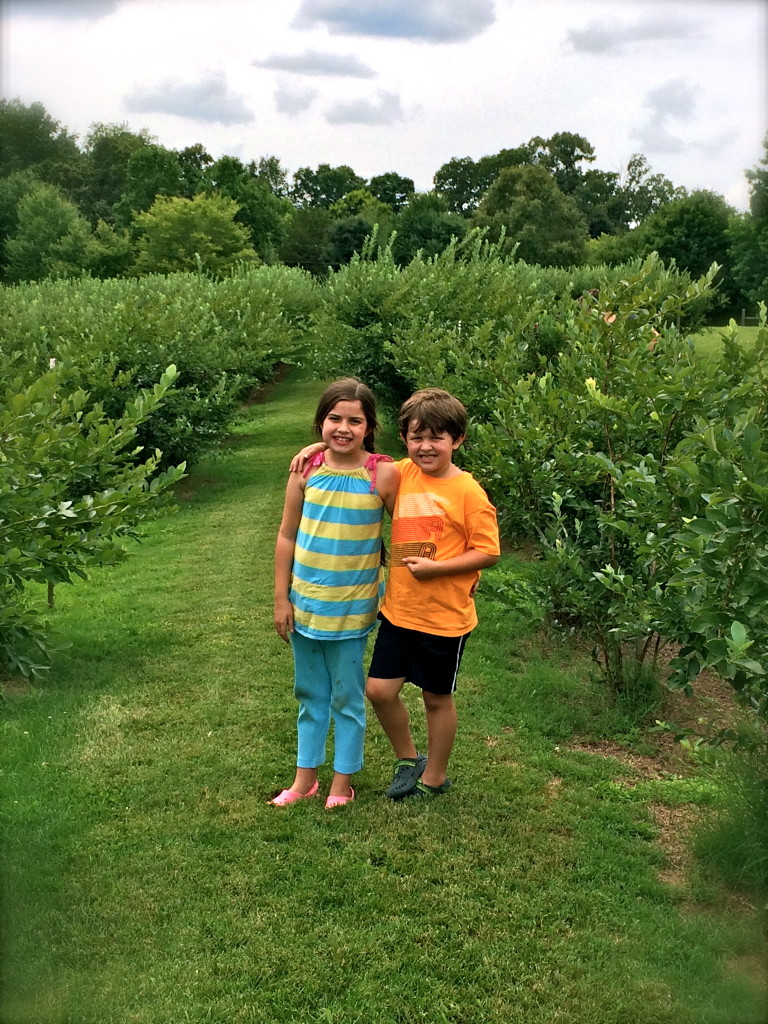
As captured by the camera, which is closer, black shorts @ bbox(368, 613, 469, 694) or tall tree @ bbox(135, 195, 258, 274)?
black shorts @ bbox(368, 613, 469, 694)

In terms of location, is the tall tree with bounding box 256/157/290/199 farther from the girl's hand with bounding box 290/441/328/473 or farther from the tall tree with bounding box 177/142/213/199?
the girl's hand with bounding box 290/441/328/473

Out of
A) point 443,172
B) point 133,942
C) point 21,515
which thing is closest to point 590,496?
point 21,515

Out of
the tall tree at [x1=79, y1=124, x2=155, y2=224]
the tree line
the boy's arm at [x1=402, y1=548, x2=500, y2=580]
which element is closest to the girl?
the boy's arm at [x1=402, y1=548, x2=500, y2=580]

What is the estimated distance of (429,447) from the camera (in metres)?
3.38

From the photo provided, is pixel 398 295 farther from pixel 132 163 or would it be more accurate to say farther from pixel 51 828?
pixel 132 163

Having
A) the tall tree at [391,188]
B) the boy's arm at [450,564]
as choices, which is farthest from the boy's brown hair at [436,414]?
the tall tree at [391,188]

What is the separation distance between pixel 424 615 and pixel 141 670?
2.69m

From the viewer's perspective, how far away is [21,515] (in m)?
3.71

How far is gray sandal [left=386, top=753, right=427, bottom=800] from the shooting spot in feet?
12.4

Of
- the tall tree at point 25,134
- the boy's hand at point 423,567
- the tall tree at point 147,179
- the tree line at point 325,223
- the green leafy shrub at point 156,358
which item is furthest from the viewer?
the tall tree at point 147,179

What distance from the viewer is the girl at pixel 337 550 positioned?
136 inches

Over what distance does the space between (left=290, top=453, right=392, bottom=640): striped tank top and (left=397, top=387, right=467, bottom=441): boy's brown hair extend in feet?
0.84

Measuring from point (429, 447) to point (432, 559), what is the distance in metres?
0.42

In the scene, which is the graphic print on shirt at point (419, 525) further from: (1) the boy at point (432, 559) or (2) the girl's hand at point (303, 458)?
(2) the girl's hand at point (303, 458)
